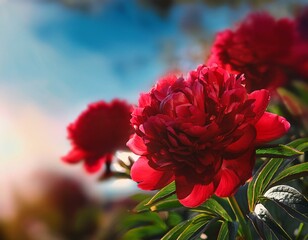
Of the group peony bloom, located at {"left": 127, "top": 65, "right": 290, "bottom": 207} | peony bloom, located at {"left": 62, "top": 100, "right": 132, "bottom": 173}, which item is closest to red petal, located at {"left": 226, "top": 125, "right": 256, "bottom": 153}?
peony bloom, located at {"left": 127, "top": 65, "right": 290, "bottom": 207}

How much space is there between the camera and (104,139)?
0.75 meters

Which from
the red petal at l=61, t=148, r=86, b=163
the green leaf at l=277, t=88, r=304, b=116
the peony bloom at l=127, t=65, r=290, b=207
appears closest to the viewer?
the peony bloom at l=127, t=65, r=290, b=207

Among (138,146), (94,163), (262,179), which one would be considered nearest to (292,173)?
(262,179)

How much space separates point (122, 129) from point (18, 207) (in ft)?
0.47

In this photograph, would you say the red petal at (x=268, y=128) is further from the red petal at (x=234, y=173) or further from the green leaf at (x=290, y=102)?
the green leaf at (x=290, y=102)

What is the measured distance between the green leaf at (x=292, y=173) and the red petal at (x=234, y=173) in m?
0.05

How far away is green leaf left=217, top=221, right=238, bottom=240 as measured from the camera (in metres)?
0.50

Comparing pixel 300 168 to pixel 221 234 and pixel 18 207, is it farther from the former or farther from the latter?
pixel 18 207

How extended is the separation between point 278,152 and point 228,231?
0.07 m

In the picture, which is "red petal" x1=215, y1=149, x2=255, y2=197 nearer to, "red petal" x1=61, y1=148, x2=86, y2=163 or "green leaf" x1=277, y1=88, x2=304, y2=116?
"green leaf" x1=277, y1=88, x2=304, y2=116

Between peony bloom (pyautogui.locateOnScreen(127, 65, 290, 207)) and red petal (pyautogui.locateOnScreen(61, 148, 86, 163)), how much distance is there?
24 cm

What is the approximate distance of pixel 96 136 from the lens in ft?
2.45

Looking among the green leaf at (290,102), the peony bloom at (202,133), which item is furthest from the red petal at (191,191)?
the green leaf at (290,102)

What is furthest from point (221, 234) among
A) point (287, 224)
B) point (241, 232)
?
point (287, 224)
